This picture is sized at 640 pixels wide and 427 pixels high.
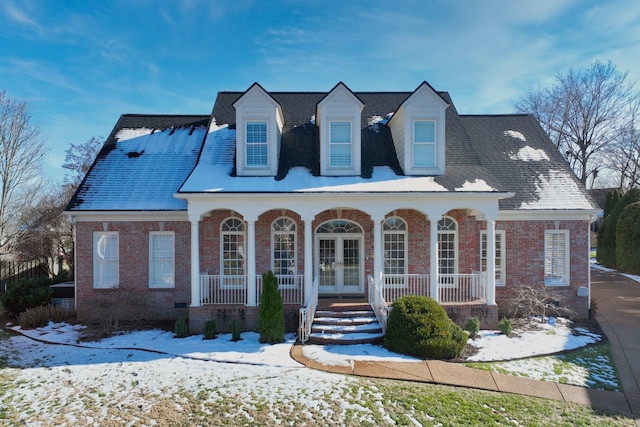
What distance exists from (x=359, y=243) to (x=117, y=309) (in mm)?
8390

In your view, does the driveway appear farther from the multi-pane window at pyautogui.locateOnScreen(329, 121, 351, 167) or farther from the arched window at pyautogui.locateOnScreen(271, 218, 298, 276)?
the arched window at pyautogui.locateOnScreen(271, 218, 298, 276)

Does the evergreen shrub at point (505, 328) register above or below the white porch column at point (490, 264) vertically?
below

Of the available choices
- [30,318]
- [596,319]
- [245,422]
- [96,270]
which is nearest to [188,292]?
[96,270]

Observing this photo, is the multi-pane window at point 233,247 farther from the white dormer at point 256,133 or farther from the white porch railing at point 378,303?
the white porch railing at point 378,303

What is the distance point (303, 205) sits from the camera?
1084 centimetres

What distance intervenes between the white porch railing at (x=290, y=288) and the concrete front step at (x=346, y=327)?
1.34 metres

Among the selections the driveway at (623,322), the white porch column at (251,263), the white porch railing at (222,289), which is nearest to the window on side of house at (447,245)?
the driveway at (623,322)

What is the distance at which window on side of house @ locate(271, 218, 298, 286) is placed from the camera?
12.5 m

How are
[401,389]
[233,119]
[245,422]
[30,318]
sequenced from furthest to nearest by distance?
[233,119] → [30,318] → [401,389] → [245,422]

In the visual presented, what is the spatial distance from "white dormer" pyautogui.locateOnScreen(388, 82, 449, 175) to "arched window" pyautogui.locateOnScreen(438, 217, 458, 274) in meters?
2.00

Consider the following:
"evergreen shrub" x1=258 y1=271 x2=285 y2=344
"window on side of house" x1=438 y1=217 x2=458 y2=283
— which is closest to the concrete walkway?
"evergreen shrub" x1=258 y1=271 x2=285 y2=344

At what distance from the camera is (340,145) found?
12133mm

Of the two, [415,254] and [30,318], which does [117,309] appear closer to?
[30,318]

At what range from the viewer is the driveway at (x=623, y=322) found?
7816 millimetres
